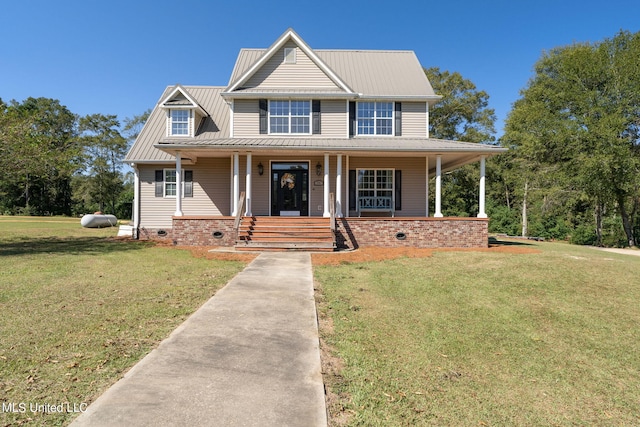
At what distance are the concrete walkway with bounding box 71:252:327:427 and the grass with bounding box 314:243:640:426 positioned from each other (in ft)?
1.07

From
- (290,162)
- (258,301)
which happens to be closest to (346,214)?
(290,162)

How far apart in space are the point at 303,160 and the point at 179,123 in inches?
241

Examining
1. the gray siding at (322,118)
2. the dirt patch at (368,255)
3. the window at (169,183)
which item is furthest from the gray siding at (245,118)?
the dirt patch at (368,255)

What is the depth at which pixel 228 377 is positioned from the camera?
2.88 metres

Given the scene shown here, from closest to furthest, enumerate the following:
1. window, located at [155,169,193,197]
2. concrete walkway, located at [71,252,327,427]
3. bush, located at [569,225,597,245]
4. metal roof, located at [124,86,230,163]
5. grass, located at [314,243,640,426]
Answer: concrete walkway, located at [71,252,327,427] < grass, located at [314,243,640,426] < metal roof, located at [124,86,230,163] < window, located at [155,169,193,197] < bush, located at [569,225,597,245]

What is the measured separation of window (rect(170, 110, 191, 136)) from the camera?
15.5 m

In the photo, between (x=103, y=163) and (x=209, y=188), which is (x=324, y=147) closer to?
(x=209, y=188)

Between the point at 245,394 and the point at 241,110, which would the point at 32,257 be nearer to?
the point at 241,110

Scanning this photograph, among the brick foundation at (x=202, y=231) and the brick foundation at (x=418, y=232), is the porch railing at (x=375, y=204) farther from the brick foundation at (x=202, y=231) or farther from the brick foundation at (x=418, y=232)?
the brick foundation at (x=202, y=231)

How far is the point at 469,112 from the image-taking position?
97.6ft

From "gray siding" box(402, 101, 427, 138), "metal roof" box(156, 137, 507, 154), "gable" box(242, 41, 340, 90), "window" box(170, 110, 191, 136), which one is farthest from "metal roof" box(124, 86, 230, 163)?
"gray siding" box(402, 101, 427, 138)

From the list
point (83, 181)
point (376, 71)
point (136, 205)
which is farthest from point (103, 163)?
point (376, 71)

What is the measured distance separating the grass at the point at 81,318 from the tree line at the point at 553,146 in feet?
28.1

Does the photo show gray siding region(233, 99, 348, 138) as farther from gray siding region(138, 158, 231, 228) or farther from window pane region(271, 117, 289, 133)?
gray siding region(138, 158, 231, 228)
